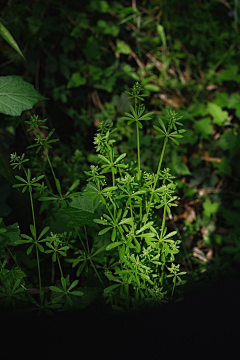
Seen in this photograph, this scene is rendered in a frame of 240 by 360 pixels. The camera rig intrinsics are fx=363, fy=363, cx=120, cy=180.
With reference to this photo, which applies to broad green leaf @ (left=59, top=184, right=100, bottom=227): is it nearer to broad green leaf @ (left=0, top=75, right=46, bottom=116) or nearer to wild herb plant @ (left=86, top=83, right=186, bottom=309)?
wild herb plant @ (left=86, top=83, right=186, bottom=309)

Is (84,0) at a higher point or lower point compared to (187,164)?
higher

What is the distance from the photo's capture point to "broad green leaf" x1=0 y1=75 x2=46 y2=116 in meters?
1.43

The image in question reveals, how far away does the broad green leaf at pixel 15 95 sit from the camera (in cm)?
143

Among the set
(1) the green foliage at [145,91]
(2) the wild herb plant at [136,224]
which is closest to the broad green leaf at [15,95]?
(2) the wild herb plant at [136,224]

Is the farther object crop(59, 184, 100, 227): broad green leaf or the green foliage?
the green foliage

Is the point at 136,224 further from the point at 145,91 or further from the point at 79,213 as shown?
the point at 145,91

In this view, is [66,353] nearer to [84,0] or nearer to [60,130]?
[60,130]

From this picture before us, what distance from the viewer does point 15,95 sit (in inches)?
57.6

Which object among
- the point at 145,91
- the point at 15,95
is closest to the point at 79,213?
the point at 15,95

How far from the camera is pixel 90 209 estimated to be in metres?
1.29

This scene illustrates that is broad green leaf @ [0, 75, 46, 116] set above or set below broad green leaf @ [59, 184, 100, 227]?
above

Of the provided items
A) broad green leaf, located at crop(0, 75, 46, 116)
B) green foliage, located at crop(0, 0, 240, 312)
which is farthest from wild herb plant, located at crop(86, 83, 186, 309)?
green foliage, located at crop(0, 0, 240, 312)

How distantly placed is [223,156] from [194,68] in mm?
1123

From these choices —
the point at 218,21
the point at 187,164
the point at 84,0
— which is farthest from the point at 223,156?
the point at 84,0
